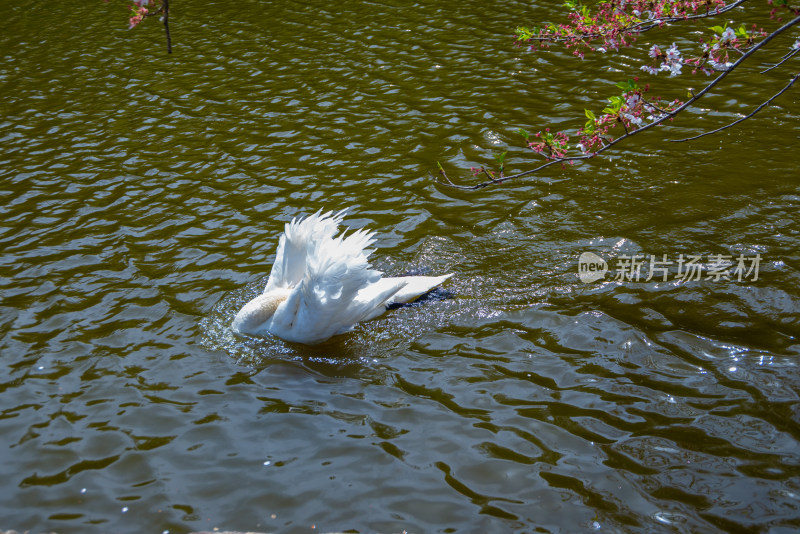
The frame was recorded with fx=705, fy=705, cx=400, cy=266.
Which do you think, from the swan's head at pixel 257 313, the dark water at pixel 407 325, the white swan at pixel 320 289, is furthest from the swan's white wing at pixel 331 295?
the dark water at pixel 407 325

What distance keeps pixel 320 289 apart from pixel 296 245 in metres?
0.80

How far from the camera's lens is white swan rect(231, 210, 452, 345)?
6.01 metres

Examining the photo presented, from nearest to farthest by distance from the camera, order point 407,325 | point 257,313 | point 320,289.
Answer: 1. point 320,289
2. point 257,313
3. point 407,325

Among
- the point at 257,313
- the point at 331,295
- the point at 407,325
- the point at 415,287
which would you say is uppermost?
the point at 331,295

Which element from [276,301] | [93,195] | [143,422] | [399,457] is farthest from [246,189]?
[399,457]

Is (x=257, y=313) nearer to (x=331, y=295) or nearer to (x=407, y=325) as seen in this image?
(x=331, y=295)

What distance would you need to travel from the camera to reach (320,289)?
19.7ft

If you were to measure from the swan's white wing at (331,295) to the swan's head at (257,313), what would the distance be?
0.15 m

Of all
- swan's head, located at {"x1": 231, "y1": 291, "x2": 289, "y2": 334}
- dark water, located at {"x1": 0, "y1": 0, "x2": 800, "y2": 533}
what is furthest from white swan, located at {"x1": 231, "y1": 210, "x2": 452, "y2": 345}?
dark water, located at {"x1": 0, "y1": 0, "x2": 800, "y2": 533}

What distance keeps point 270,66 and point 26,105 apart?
4336 millimetres

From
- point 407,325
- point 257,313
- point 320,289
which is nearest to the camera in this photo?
point 320,289

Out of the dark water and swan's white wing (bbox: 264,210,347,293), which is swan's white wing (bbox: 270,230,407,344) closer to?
swan's white wing (bbox: 264,210,347,293)

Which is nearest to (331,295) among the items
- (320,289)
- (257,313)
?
(320,289)

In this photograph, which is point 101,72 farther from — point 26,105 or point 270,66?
point 270,66
